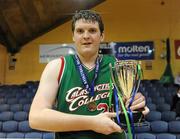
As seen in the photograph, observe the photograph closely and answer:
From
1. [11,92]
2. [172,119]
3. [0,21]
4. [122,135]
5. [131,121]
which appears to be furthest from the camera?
[0,21]

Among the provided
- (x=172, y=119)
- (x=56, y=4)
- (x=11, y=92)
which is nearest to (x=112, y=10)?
(x=56, y=4)

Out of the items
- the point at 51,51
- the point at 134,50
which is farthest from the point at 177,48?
the point at 51,51

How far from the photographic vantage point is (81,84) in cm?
84

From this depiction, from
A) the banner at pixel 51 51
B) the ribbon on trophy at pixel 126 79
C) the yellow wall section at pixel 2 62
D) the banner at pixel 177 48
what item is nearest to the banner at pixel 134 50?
the banner at pixel 177 48

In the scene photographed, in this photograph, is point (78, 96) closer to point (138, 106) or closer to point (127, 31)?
point (138, 106)

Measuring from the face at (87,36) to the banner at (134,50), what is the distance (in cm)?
847

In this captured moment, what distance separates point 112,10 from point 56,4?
6.69 feet

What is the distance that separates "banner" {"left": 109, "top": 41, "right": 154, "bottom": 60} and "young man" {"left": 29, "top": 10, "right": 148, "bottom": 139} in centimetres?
845

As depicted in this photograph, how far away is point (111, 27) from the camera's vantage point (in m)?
9.70

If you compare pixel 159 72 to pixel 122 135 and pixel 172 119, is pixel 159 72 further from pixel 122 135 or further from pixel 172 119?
pixel 122 135

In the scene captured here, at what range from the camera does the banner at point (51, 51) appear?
9.69 m

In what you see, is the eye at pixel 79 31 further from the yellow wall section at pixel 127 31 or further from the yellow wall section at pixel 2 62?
the yellow wall section at pixel 2 62

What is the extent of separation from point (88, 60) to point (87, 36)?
0.30 ft

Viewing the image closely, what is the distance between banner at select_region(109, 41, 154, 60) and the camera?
9328 mm
